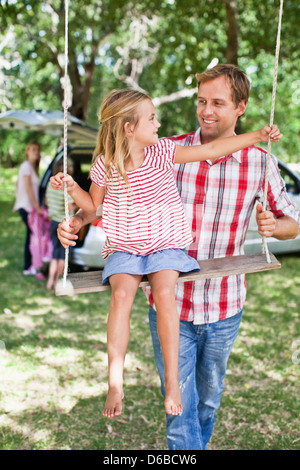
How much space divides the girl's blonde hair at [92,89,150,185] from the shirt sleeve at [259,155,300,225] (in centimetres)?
75

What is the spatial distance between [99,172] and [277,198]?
36.0 inches

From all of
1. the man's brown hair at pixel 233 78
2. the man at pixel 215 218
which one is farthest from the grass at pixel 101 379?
the man's brown hair at pixel 233 78

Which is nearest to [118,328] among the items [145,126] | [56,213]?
[145,126]

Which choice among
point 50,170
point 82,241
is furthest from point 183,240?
point 50,170

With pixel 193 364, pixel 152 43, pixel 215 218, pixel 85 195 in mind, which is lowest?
pixel 193 364

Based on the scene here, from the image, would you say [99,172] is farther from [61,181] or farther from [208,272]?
[208,272]

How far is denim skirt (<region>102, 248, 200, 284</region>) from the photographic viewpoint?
2176 mm

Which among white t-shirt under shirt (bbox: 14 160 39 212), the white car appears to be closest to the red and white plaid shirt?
the white car

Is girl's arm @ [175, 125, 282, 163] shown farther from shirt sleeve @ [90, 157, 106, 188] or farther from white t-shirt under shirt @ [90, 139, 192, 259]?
shirt sleeve @ [90, 157, 106, 188]

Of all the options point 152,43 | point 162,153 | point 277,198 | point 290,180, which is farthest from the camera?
point 152,43

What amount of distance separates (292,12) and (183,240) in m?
7.01

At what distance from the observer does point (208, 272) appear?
6.96ft

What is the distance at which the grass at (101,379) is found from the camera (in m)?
3.45

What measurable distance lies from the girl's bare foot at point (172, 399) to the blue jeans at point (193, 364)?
14.4 inches
